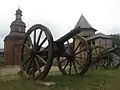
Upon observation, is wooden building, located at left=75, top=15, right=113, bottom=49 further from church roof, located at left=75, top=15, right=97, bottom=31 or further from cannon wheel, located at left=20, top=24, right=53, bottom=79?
cannon wheel, located at left=20, top=24, right=53, bottom=79

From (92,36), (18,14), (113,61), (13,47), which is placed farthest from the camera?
(18,14)

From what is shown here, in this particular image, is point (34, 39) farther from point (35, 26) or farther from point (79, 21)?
point (79, 21)

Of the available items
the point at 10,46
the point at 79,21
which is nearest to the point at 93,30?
the point at 79,21

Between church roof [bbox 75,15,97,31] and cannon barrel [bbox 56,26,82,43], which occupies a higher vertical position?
church roof [bbox 75,15,97,31]

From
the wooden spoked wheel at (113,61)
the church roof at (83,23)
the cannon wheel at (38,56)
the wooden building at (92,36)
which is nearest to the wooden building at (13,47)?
the wooden building at (92,36)

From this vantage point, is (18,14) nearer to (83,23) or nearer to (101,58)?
(83,23)

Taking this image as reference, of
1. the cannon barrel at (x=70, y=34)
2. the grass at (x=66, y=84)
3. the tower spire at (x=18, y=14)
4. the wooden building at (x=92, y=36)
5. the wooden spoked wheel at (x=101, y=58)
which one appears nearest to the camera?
the grass at (x=66, y=84)

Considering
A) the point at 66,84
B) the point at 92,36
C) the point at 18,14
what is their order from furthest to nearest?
the point at 18,14 → the point at 92,36 → the point at 66,84

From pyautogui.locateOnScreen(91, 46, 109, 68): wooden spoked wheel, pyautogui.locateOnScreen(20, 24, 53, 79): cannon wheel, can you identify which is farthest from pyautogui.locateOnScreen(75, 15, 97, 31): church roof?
pyautogui.locateOnScreen(20, 24, 53, 79): cannon wheel

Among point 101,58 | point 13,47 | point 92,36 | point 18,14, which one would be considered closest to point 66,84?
point 101,58

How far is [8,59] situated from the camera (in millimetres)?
30781

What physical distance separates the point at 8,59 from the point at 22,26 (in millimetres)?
6293

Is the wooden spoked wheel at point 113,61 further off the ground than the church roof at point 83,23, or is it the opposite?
the church roof at point 83,23

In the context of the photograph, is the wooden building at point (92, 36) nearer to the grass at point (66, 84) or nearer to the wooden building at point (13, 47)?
the wooden building at point (13, 47)
